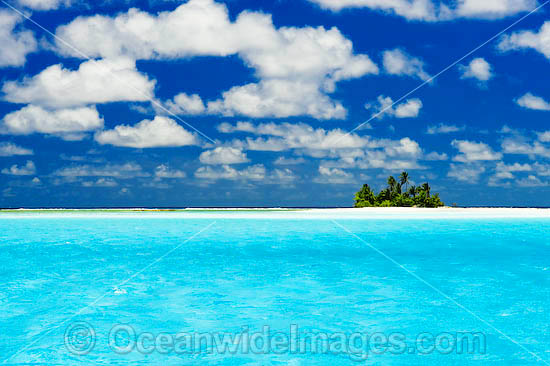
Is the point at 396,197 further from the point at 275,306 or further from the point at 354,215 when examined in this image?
the point at 275,306

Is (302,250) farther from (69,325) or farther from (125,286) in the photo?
(69,325)

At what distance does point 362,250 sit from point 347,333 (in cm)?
1247

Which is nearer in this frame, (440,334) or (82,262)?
(440,334)

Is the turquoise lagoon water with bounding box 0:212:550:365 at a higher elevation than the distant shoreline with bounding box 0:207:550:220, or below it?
below

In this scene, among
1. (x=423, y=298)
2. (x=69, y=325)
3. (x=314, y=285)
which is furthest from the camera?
(x=314, y=285)

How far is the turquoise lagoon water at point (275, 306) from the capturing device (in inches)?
309

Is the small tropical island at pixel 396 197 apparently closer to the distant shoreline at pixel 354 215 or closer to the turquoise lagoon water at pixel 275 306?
the distant shoreline at pixel 354 215

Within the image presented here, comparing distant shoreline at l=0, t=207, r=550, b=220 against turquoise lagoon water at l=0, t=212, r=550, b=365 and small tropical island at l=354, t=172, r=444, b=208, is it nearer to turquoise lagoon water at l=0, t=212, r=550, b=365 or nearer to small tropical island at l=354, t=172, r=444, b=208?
small tropical island at l=354, t=172, r=444, b=208

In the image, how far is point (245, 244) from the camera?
23688 mm

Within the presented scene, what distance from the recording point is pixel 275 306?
35.5 feet

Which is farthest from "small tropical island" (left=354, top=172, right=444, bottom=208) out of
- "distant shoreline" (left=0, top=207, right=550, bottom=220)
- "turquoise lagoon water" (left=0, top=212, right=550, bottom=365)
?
"turquoise lagoon water" (left=0, top=212, right=550, bottom=365)

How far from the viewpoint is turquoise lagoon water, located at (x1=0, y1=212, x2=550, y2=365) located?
25.7 ft

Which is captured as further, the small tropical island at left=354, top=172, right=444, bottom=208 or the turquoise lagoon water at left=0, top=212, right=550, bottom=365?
the small tropical island at left=354, top=172, right=444, bottom=208

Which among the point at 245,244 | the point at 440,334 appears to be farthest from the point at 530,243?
the point at 440,334
